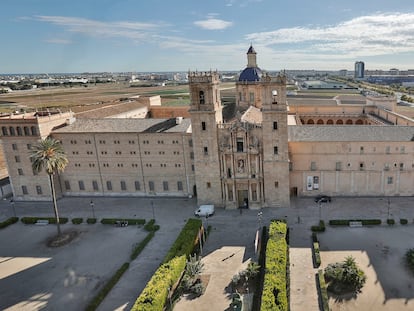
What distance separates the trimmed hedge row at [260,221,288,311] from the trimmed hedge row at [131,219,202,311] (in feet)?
28.3

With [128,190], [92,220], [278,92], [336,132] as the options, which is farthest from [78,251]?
[336,132]

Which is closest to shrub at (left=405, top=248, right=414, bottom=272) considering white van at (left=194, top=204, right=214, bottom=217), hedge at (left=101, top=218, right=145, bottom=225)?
white van at (left=194, top=204, right=214, bottom=217)

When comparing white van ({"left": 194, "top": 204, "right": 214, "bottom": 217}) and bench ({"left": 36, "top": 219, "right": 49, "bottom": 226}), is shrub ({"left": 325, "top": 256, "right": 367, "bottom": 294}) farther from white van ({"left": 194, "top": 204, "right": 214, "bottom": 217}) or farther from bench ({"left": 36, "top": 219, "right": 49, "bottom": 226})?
bench ({"left": 36, "top": 219, "right": 49, "bottom": 226})

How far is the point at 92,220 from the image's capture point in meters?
50.4

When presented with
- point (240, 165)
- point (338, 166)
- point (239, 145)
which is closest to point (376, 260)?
point (338, 166)

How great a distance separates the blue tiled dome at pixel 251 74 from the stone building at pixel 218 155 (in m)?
8.58

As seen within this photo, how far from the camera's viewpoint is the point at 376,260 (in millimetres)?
37094

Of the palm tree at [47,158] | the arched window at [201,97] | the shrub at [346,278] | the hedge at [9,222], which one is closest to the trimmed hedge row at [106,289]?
the palm tree at [47,158]

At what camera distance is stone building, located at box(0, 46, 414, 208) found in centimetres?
4950

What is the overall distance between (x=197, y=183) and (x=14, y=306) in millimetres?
27325

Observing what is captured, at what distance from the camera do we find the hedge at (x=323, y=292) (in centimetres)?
2989

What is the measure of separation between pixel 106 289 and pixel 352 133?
133 feet

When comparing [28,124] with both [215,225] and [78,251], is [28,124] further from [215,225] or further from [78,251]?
[215,225]

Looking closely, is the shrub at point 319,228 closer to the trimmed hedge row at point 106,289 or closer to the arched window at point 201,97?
the arched window at point 201,97
